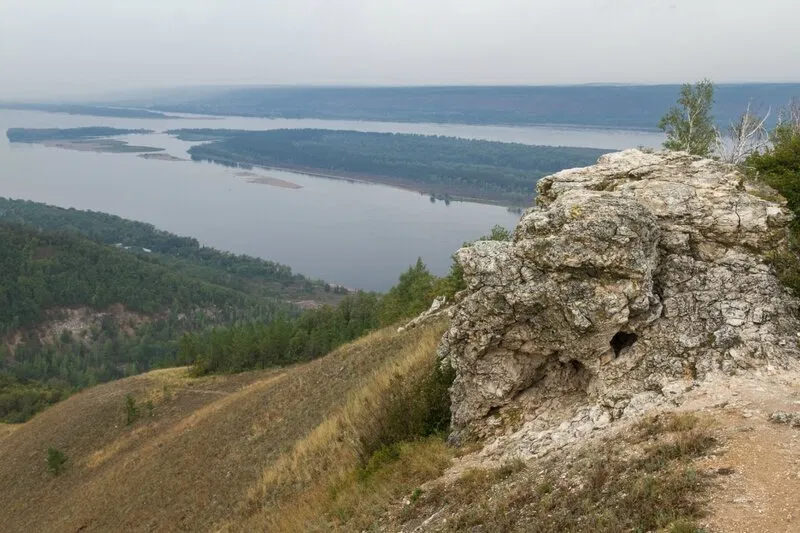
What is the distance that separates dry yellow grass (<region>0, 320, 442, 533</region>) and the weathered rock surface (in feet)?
12.0

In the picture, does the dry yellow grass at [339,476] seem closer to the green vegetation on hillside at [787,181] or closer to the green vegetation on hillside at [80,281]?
the green vegetation on hillside at [787,181]

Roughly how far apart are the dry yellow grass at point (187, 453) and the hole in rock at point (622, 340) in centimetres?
468

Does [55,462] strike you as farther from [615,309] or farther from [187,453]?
[615,309]

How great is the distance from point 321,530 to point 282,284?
13635 cm

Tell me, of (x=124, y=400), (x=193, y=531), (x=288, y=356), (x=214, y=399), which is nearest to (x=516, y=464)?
(x=193, y=531)

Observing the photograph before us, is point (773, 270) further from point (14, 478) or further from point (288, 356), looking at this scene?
point (288, 356)

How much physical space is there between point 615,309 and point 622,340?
2.93 ft

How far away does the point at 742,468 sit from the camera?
5441mm

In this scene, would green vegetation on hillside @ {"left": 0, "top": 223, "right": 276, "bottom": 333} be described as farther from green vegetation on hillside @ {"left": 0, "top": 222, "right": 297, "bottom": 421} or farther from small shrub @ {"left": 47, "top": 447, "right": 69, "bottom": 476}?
small shrub @ {"left": 47, "top": 447, "right": 69, "bottom": 476}

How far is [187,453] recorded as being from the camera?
18.4 metres

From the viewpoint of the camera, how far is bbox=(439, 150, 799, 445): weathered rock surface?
25.3 feet

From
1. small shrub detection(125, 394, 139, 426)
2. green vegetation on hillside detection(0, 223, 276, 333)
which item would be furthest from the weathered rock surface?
green vegetation on hillside detection(0, 223, 276, 333)

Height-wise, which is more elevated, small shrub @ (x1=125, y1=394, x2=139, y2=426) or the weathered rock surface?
the weathered rock surface

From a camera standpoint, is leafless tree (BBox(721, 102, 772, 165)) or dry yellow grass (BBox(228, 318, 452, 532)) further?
leafless tree (BBox(721, 102, 772, 165))
